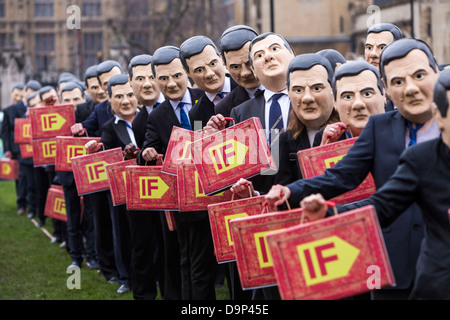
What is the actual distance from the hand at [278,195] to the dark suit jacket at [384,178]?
0.20 feet

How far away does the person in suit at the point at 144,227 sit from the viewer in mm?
8938

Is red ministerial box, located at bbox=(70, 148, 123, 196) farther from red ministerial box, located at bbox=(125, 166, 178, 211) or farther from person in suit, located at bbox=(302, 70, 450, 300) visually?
person in suit, located at bbox=(302, 70, 450, 300)

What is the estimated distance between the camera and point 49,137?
1131 cm

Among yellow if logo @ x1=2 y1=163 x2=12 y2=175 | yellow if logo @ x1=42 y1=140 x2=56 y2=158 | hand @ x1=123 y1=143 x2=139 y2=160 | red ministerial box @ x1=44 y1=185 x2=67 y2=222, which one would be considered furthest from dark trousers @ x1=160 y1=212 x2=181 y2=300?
yellow if logo @ x1=2 y1=163 x2=12 y2=175

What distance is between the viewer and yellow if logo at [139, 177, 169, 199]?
25.4 feet

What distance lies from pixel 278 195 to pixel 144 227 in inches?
193

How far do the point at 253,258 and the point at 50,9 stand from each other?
8052 centimetres

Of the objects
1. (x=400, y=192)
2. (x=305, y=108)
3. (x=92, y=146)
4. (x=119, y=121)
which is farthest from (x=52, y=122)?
(x=400, y=192)

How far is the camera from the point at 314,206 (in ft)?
13.8

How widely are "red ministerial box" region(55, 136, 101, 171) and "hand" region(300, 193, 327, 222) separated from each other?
6181 mm

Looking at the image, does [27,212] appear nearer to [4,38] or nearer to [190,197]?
[190,197]

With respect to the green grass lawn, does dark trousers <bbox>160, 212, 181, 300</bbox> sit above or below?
above

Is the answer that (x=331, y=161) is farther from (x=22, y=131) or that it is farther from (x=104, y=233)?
(x=22, y=131)

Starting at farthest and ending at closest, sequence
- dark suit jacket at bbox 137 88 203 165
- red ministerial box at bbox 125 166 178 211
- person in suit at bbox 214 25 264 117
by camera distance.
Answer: dark suit jacket at bbox 137 88 203 165
red ministerial box at bbox 125 166 178 211
person in suit at bbox 214 25 264 117
